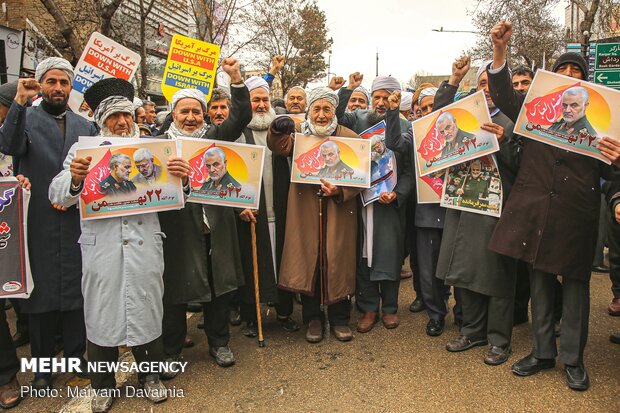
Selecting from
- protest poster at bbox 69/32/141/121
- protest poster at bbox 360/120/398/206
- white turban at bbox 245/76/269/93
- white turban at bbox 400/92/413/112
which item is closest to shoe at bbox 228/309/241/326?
protest poster at bbox 360/120/398/206

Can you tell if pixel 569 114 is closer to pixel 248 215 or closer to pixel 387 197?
pixel 387 197

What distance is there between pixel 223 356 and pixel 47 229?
5.65 feet

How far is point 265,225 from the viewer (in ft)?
14.5

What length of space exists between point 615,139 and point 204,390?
133 inches

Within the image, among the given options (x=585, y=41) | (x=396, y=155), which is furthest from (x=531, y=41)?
(x=396, y=155)

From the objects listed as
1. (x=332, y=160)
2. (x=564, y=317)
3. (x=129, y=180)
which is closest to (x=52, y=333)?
(x=129, y=180)

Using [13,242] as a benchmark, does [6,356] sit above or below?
below

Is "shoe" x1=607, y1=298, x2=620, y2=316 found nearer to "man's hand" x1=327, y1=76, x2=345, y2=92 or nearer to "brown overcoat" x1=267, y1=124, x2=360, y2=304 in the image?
"brown overcoat" x1=267, y1=124, x2=360, y2=304

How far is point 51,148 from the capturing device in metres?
3.71

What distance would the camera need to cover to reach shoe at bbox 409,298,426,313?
200 inches

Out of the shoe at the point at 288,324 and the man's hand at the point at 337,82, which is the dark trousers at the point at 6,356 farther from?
the man's hand at the point at 337,82

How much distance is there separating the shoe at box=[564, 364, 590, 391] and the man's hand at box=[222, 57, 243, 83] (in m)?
3.29

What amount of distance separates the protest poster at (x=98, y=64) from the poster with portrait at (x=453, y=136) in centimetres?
355

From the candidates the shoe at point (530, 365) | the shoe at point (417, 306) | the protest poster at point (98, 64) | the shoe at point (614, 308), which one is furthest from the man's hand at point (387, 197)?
the protest poster at point (98, 64)
